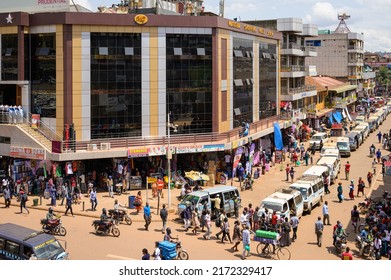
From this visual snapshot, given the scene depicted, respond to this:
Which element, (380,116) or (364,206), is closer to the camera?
(364,206)

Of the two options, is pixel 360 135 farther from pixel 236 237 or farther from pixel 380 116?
pixel 236 237

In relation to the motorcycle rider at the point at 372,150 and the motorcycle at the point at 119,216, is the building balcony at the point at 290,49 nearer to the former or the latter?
the motorcycle rider at the point at 372,150

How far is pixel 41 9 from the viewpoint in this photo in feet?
138

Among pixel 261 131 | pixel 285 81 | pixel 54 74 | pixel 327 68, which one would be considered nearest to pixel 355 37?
pixel 327 68

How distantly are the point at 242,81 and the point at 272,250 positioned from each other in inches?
1051

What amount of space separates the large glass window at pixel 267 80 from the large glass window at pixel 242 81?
3590 millimetres

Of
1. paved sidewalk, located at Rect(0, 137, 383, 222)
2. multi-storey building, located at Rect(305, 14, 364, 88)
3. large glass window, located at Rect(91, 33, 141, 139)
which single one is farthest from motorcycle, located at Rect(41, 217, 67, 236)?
multi-storey building, located at Rect(305, 14, 364, 88)

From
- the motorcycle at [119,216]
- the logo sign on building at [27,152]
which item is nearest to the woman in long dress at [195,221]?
the motorcycle at [119,216]

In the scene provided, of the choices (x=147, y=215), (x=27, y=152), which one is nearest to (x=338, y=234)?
(x=147, y=215)

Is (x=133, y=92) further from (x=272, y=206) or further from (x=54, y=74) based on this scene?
(x=272, y=206)

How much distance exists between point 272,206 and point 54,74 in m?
19.5

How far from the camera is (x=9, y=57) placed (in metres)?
40.8

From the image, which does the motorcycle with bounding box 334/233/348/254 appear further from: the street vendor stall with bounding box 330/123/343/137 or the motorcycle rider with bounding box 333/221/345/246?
the street vendor stall with bounding box 330/123/343/137

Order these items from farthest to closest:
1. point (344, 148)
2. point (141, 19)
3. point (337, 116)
→ point (337, 116), point (344, 148), point (141, 19)
